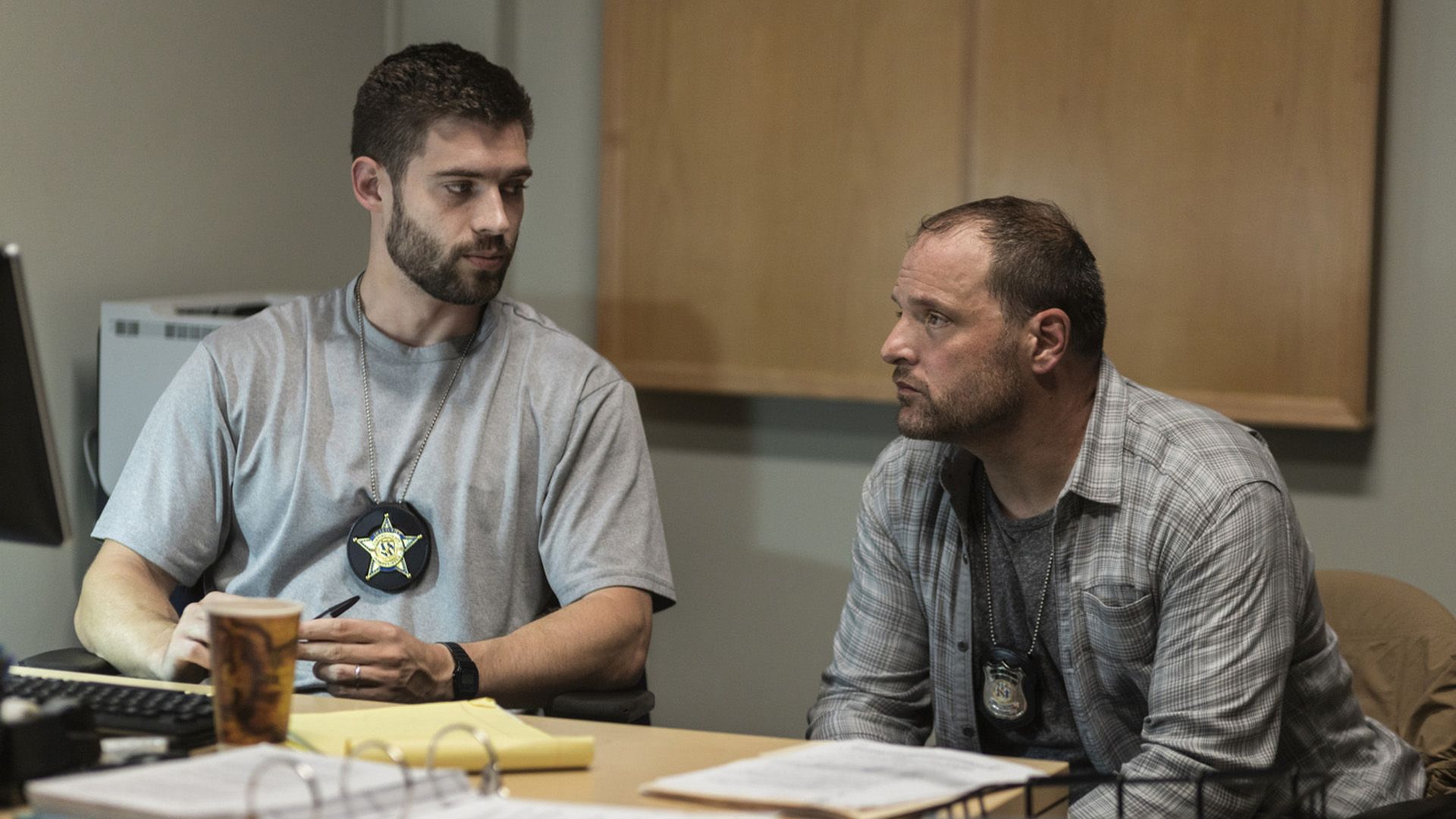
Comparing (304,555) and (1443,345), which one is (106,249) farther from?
(1443,345)

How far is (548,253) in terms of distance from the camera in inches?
147

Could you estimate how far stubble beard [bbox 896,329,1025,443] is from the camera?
193cm

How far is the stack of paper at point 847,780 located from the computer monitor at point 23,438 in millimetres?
636

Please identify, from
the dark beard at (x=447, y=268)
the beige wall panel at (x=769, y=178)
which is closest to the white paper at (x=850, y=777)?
the dark beard at (x=447, y=268)

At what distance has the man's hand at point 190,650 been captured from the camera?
1760 millimetres

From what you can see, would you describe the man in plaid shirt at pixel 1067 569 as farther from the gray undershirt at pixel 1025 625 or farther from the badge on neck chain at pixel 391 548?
the badge on neck chain at pixel 391 548

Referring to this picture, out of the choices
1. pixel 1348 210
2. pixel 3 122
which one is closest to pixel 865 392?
pixel 1348 210

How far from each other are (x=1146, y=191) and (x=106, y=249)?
206cm

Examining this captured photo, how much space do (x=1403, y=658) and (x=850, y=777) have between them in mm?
1186

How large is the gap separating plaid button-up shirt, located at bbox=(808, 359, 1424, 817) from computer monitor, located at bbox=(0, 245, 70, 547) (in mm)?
1017

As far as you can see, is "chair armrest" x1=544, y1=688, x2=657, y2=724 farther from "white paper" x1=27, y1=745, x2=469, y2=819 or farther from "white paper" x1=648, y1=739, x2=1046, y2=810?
"white paper" x1=27, y1=745, x2=469, y2=819

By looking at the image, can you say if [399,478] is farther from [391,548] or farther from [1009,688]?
[1009,688]

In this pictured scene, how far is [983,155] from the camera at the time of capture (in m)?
3.21

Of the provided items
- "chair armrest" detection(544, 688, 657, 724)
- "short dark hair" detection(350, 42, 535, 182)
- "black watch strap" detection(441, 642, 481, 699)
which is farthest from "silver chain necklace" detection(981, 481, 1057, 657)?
"short dark hair" detection(350, 42, 535, 182)
